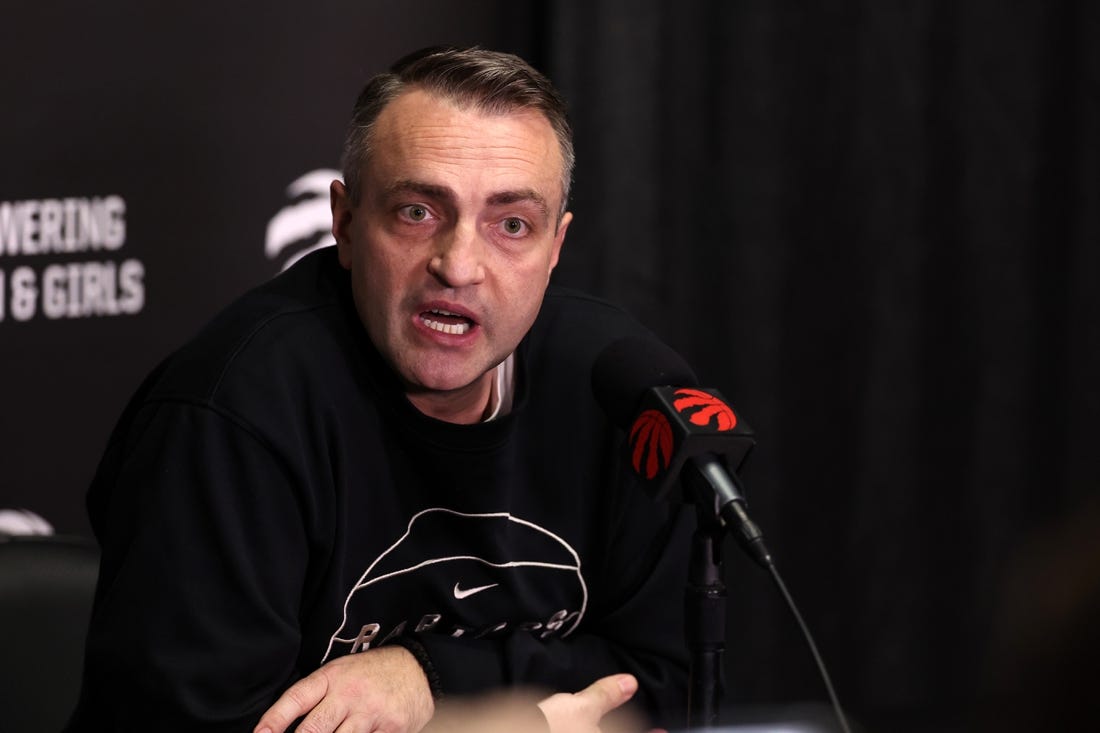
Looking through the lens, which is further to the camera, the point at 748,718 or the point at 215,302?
the point at 215,302

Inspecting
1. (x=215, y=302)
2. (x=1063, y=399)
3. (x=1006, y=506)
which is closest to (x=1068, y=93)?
(x=1063, y=399)

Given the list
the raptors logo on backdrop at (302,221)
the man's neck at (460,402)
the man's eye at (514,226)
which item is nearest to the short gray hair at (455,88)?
the man's eye at (514,226)

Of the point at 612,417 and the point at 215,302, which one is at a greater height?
the point at 612,417

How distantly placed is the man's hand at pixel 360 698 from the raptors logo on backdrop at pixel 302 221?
4.63ft

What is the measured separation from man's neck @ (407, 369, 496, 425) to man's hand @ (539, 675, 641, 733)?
0.41 metres

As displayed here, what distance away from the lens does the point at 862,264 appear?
133 inches

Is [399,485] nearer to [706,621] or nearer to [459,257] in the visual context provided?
[459,257]

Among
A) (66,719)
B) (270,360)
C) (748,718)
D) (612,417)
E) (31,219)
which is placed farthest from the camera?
(31,219)

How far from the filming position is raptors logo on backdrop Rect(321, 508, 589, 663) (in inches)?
70.7

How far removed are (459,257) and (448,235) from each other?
0.15ft

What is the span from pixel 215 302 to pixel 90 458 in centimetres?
43

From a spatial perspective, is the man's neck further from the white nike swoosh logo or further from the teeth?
the white nike swoosh logo

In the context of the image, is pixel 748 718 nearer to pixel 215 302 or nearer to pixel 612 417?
pixel 612 417

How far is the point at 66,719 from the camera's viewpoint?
1951 mm
